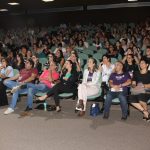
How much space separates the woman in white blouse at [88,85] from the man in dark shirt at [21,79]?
1172 mm

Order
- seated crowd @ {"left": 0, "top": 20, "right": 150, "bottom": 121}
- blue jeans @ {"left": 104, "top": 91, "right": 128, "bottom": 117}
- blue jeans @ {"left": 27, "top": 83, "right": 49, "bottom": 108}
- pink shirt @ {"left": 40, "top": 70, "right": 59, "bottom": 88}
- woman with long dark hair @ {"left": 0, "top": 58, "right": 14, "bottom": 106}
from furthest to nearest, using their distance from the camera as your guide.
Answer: woman with long dark hair @ {"left": 0, "top": 58, "right": 14, "bottom": 106}, pink shirt @ {"left": 40, "top": 70, "right": 59, "bottom": 88}, blue jeans @ {"left": 27, "top": 83, "right": 49, "bottom": 108}, seated crowd @ {"left": 0, "top": 20, "right": 150, "bottom": 121}, blue jeans @ {"left": 104, "top": 91, "right": 128, "bottom": 117}

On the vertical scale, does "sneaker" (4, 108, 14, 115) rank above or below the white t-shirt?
Answer: below

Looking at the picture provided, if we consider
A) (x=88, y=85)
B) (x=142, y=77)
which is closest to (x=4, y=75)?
(x=88, y=85)

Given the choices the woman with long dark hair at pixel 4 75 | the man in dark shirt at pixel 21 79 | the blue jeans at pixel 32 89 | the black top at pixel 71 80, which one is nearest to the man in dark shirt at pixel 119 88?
the black top at pixel 71 80

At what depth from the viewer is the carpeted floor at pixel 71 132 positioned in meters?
5.30

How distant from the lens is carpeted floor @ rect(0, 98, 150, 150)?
5.30 m

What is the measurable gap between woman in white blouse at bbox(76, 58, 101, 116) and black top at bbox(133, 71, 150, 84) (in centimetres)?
74

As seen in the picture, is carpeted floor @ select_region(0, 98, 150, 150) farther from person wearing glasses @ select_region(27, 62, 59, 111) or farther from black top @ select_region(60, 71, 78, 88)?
black top @ select_region(60, 71, 78, 88)

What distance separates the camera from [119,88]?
661 cm

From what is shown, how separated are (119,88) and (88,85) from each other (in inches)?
28.9

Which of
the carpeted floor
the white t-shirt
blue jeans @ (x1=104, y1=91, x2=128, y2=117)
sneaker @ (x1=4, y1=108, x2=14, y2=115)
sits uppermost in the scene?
the white t-shirt

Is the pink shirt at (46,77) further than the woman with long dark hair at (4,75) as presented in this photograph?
No

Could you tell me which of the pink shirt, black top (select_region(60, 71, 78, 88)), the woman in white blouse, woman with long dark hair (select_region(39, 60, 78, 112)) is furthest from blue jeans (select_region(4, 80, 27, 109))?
the woman in white blouse

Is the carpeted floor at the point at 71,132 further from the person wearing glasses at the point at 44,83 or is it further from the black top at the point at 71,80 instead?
the black top at the point at 71,80
